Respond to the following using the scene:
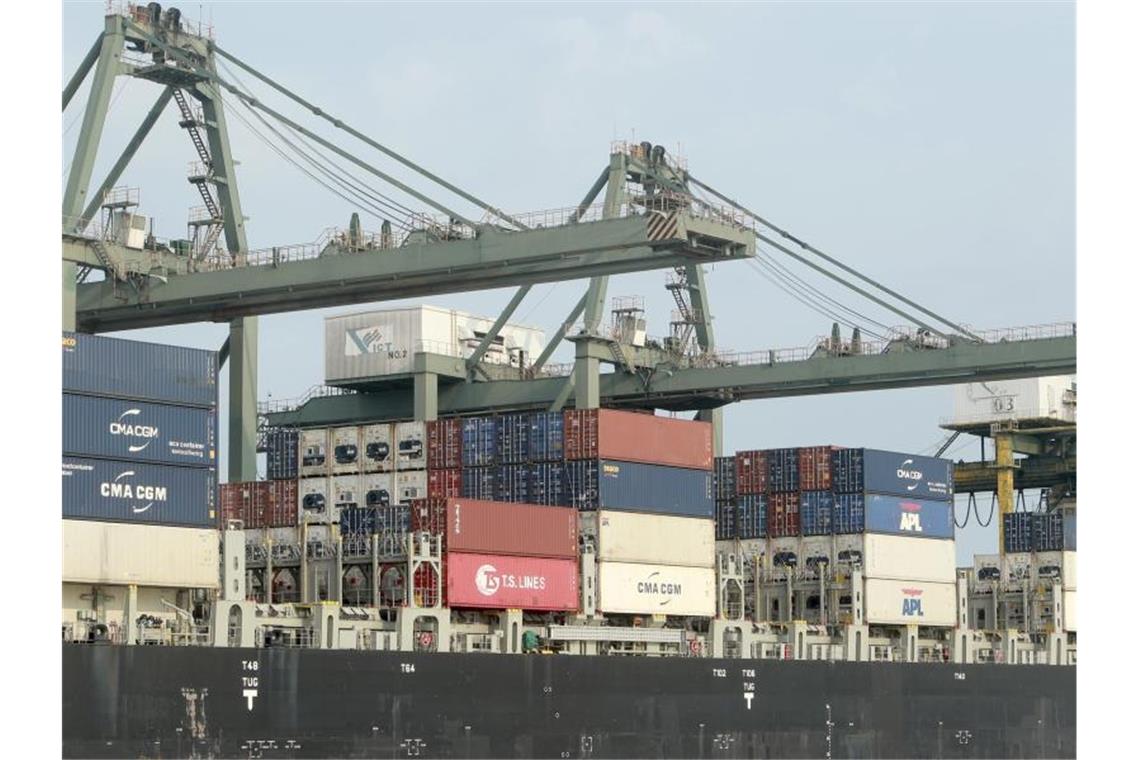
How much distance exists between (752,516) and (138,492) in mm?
24740

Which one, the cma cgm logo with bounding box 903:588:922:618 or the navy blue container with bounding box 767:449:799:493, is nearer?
the navy blue container with bounding box 767:449:799:493

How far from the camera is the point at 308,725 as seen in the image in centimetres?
3800

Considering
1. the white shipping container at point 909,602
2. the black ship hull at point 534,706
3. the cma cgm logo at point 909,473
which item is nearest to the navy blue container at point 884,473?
the cma cgm logo at point 909,473

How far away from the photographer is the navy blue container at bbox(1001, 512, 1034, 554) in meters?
65.6

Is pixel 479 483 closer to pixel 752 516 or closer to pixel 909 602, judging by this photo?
pixel 752 516

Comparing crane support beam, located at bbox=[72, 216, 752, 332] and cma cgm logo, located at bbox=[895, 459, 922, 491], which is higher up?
crane support beam, located at bbox=[72, 216, 752, 332]

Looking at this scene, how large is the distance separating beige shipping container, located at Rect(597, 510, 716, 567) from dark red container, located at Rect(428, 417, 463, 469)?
4.85 m

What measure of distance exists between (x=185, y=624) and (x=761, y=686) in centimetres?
1980

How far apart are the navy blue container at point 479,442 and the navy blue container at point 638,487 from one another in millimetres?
2596

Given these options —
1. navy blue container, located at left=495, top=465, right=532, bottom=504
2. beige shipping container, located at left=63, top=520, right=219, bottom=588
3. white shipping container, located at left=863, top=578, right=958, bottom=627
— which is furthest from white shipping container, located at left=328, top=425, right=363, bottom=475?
white shipping container, located at left=863, top=578, right=958, bottom=627

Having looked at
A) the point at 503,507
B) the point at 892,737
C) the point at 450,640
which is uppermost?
the point at 503,507

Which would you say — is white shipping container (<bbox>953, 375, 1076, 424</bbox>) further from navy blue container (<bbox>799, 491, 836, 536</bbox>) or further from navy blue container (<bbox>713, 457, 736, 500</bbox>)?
navy blue container (<bbox>799, 491, 836, 536</bbox>)
